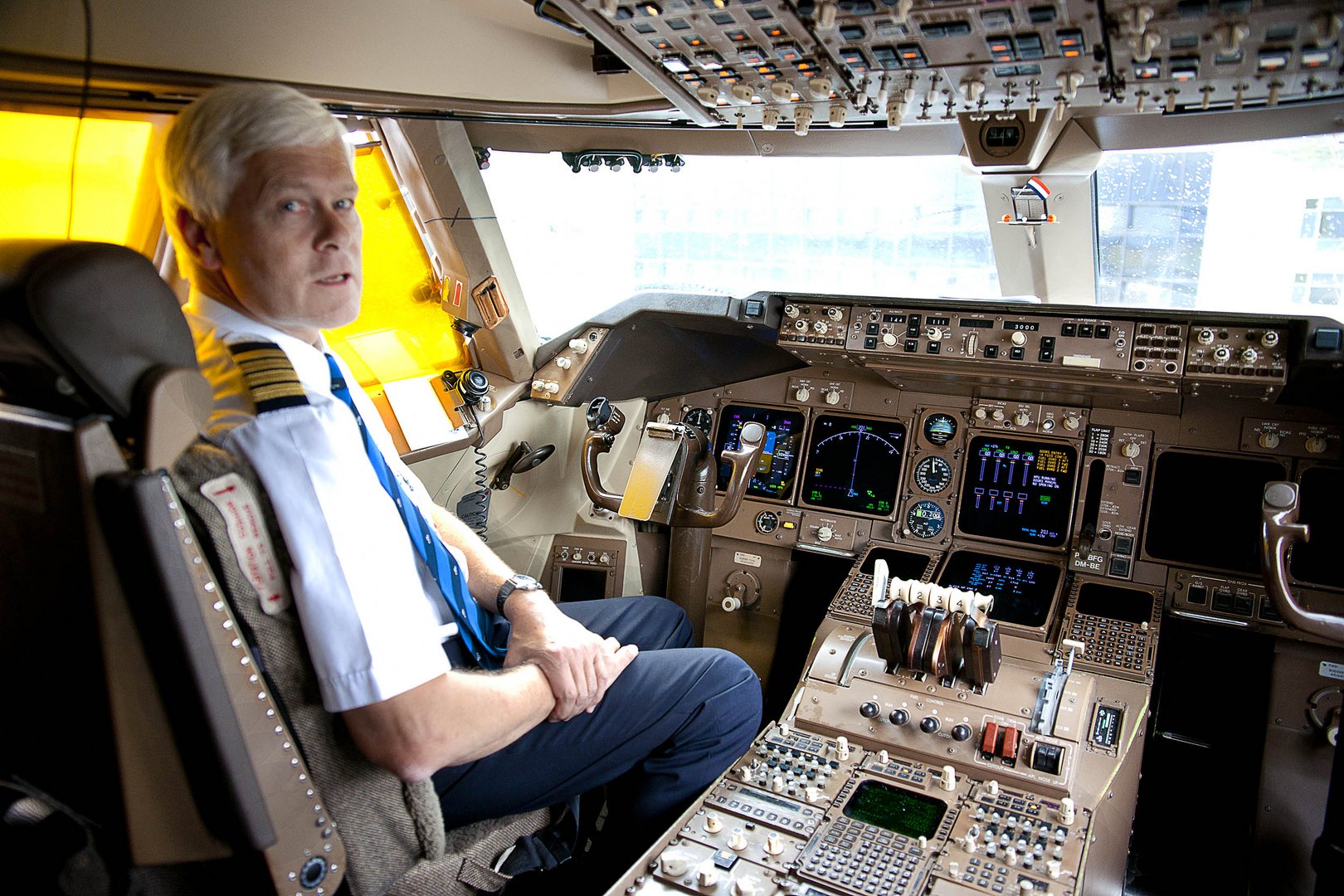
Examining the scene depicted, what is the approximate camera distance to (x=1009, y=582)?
265 centimetres

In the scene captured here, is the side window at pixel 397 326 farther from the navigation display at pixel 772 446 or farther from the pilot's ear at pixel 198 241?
the pilot's ear at pixel 198 241

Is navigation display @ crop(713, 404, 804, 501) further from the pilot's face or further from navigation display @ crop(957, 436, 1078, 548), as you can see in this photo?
the pilot's face

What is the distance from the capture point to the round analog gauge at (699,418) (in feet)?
10.8

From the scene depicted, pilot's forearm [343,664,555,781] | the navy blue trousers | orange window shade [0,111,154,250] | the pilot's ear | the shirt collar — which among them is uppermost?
orange window shade [0,111,154,250]

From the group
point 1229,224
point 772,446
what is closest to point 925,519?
point 772,446

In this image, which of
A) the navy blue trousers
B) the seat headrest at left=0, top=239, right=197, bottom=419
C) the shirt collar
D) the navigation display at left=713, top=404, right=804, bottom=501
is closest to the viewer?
the seat headrest at left=0, top=239, right=197, bottom=419

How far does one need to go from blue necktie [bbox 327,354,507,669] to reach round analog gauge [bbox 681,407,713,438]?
5.59ft

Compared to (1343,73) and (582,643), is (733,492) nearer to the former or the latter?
(582,643)

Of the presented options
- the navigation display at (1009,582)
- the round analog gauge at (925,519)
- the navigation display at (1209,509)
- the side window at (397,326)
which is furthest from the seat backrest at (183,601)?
the navigation display at (1209,509)

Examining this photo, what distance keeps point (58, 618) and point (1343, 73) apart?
1.98m

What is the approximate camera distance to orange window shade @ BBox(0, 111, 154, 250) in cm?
134

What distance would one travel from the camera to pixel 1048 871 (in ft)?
5.33

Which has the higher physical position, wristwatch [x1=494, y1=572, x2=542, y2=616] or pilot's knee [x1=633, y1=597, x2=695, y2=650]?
wristwatch [x1=494, y1=572, x2=542, y2=616]

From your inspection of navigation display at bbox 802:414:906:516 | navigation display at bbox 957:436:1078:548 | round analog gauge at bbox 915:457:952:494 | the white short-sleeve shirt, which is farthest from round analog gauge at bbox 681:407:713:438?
the white short-sleeve shirt
